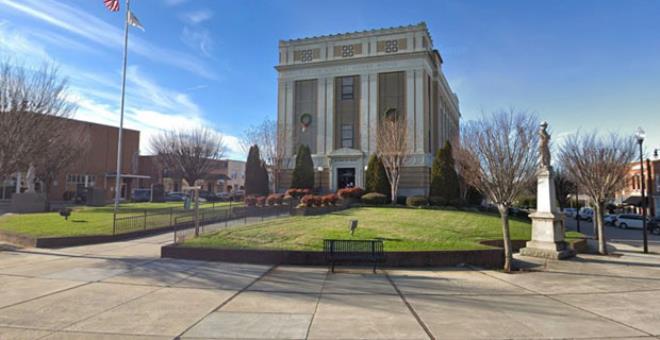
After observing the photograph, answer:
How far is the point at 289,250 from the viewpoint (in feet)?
40.5

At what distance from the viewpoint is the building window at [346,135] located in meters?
38.5

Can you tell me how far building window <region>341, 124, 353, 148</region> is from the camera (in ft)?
126

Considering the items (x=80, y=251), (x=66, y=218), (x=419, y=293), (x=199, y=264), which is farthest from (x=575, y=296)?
(x=66, y=218)

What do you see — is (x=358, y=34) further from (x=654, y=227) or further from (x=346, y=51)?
(x=654, y=227)

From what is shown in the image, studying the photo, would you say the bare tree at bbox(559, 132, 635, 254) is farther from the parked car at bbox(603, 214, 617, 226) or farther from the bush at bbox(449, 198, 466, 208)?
the parked car at bbox(603, 214, 617, 226)

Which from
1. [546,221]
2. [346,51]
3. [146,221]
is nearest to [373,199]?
[546,221]

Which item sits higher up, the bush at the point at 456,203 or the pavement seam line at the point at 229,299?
the bush at the point at 456,203

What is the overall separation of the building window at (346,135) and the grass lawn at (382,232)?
53.2ft

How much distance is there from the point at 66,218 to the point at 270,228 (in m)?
11.6

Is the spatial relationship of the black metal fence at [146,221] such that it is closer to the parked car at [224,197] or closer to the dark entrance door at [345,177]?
the dark entrance door at [345,177]

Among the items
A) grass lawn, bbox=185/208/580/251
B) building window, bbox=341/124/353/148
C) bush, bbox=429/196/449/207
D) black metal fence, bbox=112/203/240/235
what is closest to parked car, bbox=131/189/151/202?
building window, bbox=341/124/353/148

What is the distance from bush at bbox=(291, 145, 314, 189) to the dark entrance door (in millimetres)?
3092

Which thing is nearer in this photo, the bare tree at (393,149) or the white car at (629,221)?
the bare tree at (393,149)

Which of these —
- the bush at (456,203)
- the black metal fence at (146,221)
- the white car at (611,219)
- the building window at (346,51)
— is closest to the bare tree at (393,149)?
the bush at (456,203)
